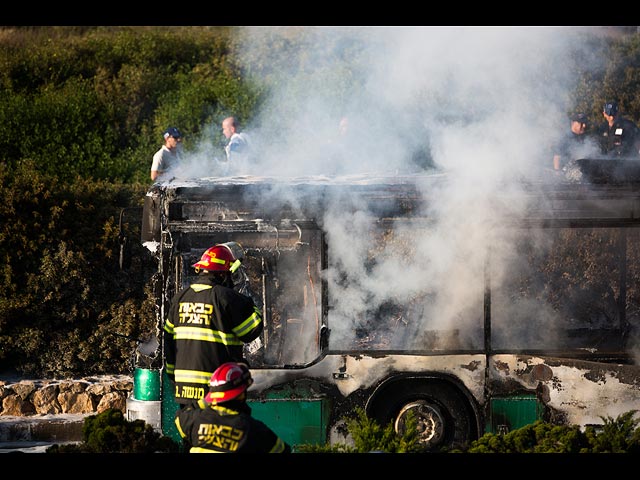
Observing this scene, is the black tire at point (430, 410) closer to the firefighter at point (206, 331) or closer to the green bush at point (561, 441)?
the green bush at point (561, 441)

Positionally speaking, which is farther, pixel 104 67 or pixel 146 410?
pixel 104 67

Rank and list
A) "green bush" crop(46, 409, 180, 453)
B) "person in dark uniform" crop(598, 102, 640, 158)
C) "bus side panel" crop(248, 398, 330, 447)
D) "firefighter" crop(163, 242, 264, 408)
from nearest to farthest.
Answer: "green bush" crop(46, 409, 180, 453) → "firefighter" crop(163, 242, 264, 408) → "bus side panel" crop(248, 398, 330, 447) → "person in dark uniform" crop(598, 102, 640, 158)

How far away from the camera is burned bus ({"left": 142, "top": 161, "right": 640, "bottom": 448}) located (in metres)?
8.23

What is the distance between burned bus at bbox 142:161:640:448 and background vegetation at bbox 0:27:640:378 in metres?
1.20

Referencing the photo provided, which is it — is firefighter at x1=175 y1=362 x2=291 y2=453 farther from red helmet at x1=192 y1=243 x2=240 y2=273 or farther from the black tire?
the black tire

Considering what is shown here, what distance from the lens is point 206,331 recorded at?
267 inches

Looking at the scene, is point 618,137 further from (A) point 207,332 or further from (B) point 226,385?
(B) point 226,385

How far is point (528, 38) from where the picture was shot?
1329 centimetres

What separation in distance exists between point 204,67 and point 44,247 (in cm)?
738

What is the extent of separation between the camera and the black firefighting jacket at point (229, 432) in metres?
5.08

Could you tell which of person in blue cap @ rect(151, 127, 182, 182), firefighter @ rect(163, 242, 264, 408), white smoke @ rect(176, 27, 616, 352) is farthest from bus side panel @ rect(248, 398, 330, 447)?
person in blue cap @ rect(151, 127, 182, 182)

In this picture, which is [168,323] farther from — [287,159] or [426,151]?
[426,151]

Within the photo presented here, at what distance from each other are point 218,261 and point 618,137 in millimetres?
5424
